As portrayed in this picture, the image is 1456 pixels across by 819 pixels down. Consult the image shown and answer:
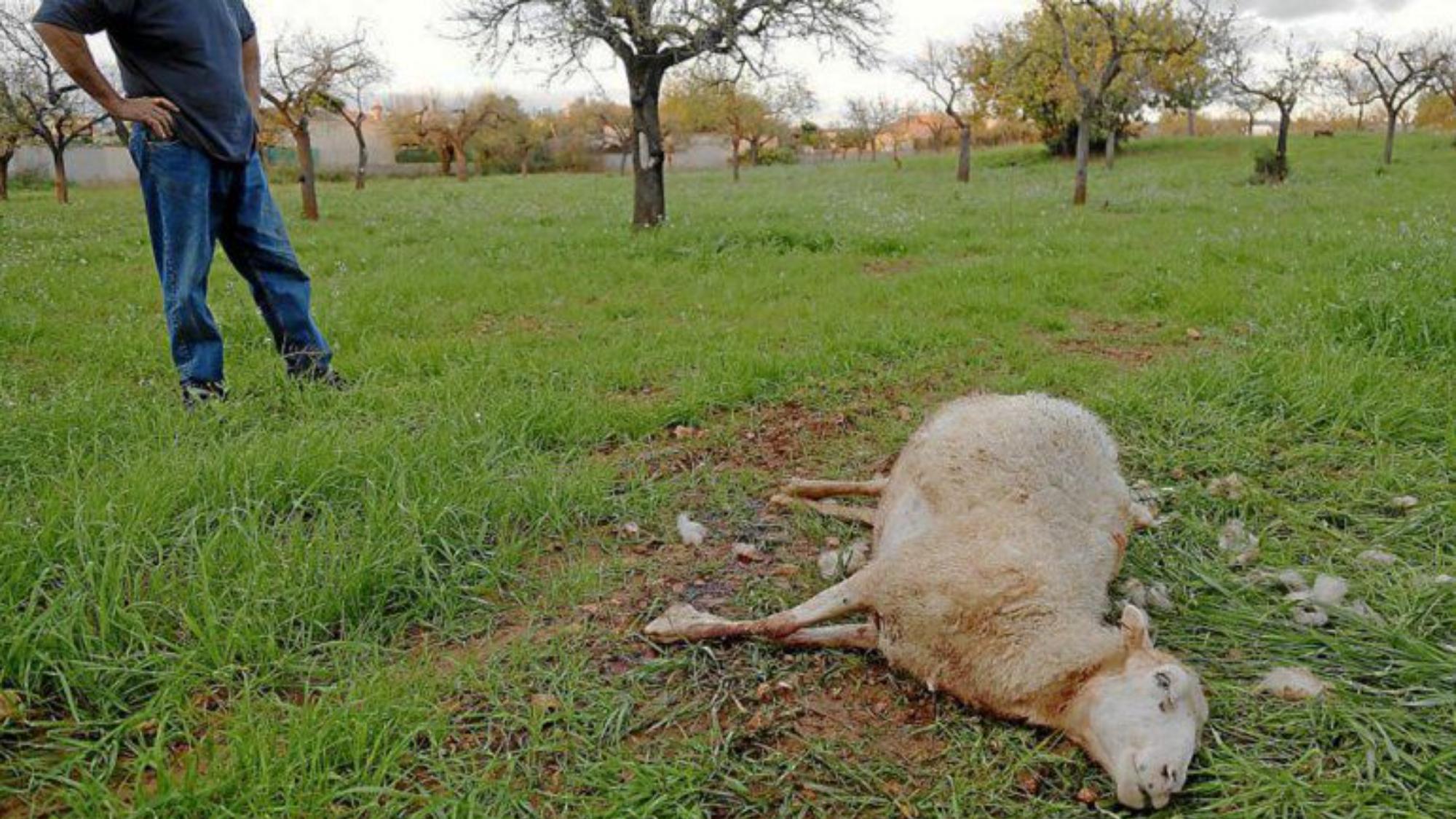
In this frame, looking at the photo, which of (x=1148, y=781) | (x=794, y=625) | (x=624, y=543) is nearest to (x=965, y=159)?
(x=624, y=543)

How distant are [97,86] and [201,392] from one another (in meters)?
1.53

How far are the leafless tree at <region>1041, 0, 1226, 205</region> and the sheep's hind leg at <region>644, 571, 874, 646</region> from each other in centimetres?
1666

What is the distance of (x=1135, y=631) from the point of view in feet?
7.08

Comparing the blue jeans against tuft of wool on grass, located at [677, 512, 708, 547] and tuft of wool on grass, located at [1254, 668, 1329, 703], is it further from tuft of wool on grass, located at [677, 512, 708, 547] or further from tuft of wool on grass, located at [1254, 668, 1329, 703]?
tuft of wool on grass, located at [1254, 668, 1329, 703]

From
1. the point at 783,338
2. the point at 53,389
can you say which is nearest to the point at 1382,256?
the point at 783,338

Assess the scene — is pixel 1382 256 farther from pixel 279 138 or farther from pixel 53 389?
pixel 279 138

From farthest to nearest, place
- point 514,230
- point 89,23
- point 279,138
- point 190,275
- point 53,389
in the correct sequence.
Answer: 1. point 279,138
2. point 514,230
3. point 53,389
4. point 190,275
5. point 89,23

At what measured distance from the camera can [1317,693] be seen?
7.79 ft

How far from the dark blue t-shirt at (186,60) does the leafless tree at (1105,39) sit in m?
16.2

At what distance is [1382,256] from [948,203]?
1068 centimetres

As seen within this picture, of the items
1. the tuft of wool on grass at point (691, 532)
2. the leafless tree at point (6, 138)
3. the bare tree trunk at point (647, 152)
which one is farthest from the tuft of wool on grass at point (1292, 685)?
the leafless tree at point (6, 138)

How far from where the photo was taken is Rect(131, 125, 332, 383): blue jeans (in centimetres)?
427

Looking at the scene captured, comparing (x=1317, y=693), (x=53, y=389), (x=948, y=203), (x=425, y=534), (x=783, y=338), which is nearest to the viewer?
(x=1317, y=693)

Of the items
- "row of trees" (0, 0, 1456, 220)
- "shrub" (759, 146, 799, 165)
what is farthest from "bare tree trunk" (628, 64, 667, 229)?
"shrub" (759, 146, 799, 165)
